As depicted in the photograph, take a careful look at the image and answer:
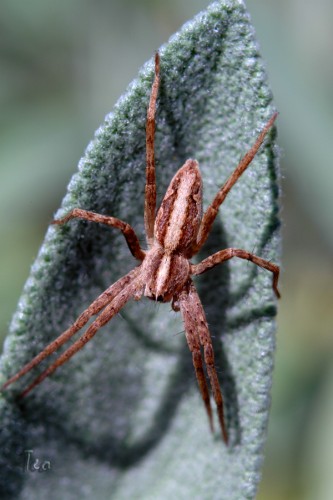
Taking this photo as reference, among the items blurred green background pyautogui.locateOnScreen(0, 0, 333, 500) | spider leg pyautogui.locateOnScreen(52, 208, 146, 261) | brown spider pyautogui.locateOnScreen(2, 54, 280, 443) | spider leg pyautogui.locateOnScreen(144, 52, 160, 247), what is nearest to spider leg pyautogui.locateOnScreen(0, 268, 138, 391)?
brown spider pyautogui.locateOnScreen(2, 54, 280, 443)

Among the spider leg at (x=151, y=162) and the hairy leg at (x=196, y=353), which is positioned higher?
the spider leg at (x=151, y=162)

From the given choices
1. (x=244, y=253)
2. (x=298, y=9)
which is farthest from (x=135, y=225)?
(x=298, y=9)

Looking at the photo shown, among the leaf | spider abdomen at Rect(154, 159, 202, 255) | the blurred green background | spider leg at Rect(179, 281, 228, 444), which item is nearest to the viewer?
the leaf

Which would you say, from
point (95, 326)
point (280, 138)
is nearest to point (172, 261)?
point (95, 326)

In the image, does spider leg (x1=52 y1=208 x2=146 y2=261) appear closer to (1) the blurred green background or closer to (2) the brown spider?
(2) the brown spider

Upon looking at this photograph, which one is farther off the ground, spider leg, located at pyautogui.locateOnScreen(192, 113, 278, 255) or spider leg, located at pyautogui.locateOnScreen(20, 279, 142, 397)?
spider leg, located at pyautogui.locateOnScreen(192, 113, 278, 255)

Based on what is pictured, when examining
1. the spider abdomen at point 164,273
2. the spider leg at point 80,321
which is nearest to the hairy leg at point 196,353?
the spider abdomen at point 164,273

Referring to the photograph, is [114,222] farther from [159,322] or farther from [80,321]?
[159,322]

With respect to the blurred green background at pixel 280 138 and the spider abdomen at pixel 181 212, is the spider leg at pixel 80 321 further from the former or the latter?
the blurred green background at pixel 280 138
